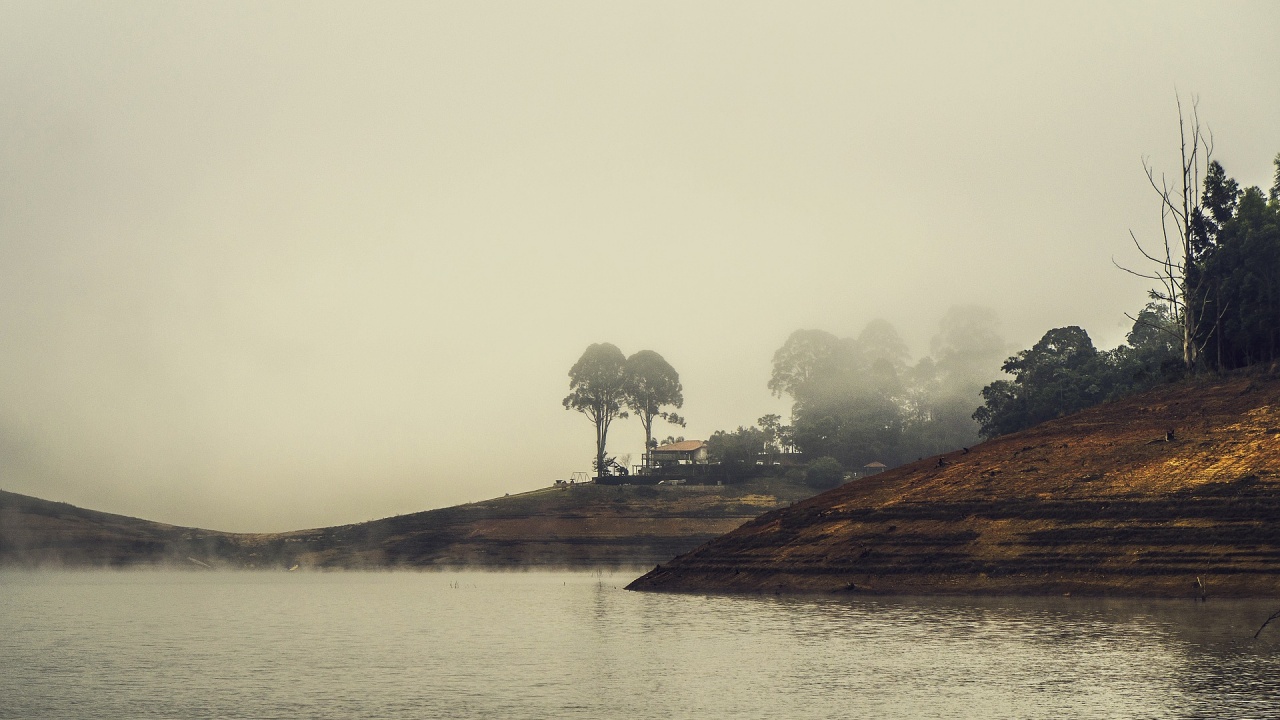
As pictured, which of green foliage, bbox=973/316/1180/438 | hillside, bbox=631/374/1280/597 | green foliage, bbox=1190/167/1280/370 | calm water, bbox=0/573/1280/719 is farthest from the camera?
green foliage, bbox=973/316/1180/438

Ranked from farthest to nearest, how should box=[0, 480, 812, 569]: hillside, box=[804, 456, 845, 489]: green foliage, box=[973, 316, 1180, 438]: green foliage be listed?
box=[804, 456, 845, 489]: green foliage < box=[0, 480, 812, 569]: hillside < box=[973, 316, 1180, 438]: green foliage

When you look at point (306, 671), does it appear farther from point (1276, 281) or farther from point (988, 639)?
point (1276, 281)

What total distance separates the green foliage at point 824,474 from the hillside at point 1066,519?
7926cm

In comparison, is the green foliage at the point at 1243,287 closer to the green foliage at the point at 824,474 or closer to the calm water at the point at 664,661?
the calm water at the point at 664,661

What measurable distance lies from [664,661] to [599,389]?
15405cm

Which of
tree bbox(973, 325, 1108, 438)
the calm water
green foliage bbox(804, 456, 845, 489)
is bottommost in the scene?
the calm water

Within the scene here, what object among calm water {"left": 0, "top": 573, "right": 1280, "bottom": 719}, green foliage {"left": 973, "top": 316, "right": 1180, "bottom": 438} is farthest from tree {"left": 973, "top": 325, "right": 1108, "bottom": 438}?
calm water {"left": 0, "top": 573, "right": 1280, "bottom": 719}

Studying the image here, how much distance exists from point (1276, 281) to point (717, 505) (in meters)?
81.4

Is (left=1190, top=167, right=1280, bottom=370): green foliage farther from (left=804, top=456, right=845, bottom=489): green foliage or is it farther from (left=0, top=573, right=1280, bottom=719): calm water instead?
(left=804, top=456, right=845, bottom=489): green foliage

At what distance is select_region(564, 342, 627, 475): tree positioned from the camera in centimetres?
19675

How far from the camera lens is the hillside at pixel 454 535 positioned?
155 metres

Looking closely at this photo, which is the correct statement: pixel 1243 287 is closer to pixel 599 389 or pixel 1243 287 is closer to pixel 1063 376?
pixel 1063 376

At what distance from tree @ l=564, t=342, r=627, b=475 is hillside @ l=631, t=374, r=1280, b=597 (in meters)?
108

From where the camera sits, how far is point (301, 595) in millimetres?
95062
